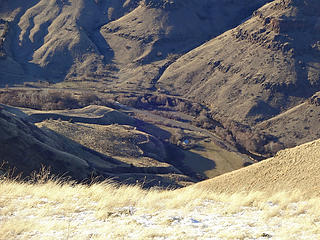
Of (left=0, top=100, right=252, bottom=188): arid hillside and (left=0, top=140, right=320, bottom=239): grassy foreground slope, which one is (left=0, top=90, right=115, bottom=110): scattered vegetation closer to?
(left=0, top=100, right=252, bottom=188): arid hillside

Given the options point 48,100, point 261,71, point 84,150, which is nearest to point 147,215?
point 84,150

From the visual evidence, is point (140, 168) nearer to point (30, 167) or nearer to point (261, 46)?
point (30, 167)

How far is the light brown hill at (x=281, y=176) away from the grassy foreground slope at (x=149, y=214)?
29.2 inches

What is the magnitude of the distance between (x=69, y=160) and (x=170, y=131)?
85.3 meters

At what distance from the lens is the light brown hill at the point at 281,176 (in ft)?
59.0

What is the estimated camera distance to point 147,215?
40.6 ft

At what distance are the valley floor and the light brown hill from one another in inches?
100

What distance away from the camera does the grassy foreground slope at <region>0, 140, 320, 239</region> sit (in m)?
10.4

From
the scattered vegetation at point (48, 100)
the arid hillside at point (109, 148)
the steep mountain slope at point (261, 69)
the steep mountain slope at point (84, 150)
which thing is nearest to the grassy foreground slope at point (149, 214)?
the steep mountain slope at point (84, 150)

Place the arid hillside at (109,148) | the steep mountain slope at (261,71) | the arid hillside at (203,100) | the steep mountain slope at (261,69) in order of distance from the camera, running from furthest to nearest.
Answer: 1. the steep mountain slope at (261,69)
2. the steep mountain slope at (261,71)
3. the arid hillside at (203,100)
4. the arid hillside at (109,148)

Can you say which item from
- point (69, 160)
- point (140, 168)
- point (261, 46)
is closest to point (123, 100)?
point (261, 46)

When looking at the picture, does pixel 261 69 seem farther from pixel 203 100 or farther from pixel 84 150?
pixel 84 150

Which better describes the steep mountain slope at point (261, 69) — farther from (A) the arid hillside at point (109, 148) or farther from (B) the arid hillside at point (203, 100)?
(A) the arid hillside at point (109, 148)

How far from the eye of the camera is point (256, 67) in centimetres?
17700
